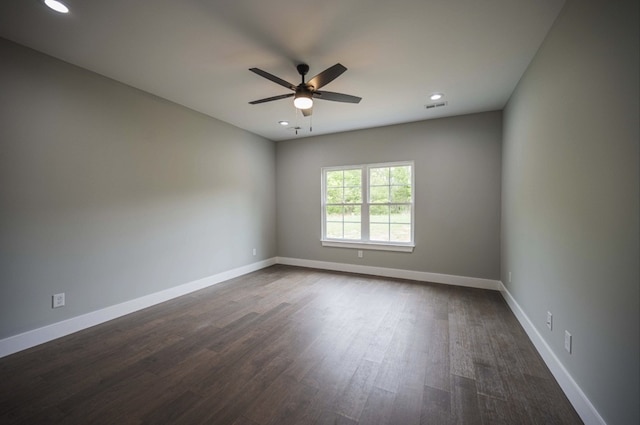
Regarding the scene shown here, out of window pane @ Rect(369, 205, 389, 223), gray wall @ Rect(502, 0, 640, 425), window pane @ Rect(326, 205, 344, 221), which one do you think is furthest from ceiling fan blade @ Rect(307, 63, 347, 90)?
window pane @ Rect(326, 205, 344, 221)

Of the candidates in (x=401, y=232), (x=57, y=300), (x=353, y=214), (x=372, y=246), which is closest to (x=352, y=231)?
(x=353, y=214)

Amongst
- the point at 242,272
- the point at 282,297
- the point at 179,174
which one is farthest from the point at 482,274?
the point at 179,174

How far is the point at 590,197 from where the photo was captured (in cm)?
155

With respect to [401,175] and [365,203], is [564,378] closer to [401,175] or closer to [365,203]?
[401,175]

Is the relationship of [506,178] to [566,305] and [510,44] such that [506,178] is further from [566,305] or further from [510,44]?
[566,305]

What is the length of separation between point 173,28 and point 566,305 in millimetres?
3657

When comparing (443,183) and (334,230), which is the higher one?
(443,183)

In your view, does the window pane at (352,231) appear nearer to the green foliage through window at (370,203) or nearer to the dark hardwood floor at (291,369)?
the green foliage through window at (370,203)

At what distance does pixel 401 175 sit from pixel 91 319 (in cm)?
472

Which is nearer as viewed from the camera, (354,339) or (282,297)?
(354,339)

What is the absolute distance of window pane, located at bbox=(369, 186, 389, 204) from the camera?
4832mm

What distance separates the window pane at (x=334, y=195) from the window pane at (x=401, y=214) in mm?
1073

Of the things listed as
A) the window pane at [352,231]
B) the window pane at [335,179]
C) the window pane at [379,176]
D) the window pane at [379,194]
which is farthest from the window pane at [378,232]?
the window pane at [335,179]

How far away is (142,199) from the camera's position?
332 centimetres
